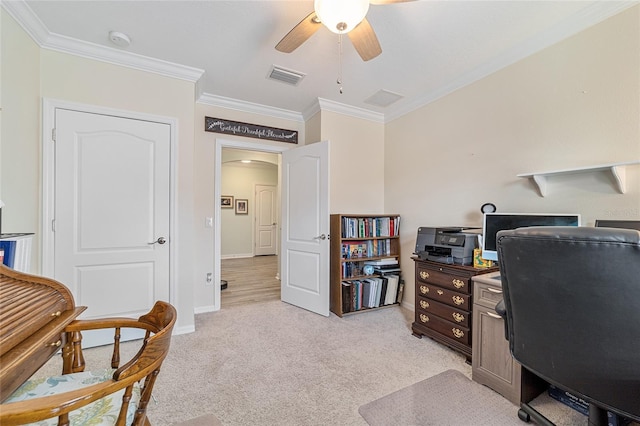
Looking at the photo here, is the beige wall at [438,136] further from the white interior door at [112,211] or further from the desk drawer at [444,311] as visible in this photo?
the desk drawer at [444,311]

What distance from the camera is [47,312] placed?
936 mm

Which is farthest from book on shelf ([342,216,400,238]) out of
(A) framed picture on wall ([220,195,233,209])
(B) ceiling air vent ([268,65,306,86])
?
(A) framed picture on wall ([220,195,233,209])

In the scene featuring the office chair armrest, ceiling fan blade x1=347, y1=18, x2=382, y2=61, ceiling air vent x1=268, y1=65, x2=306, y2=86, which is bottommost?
the office chair armrest

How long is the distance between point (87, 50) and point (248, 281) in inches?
141

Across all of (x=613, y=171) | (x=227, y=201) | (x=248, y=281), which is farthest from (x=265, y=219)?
(x=613, y=171)

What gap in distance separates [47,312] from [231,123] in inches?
110

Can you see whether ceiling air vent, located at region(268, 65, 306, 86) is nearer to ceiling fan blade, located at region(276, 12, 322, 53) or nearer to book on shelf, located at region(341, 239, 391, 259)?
ceiling fan blade, located at region(276, 12, 322, 53)

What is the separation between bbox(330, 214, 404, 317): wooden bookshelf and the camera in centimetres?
308

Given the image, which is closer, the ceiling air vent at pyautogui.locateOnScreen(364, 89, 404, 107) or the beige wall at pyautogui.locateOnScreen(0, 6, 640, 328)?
the beige wall at pyautogui.locateOnScreen(0, 6, 640, 328)

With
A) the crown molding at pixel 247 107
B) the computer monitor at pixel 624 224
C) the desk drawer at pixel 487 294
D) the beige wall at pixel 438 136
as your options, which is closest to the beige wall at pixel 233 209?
the crown molding at pixel 247 107

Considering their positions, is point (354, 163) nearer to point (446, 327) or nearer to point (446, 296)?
point (446, 296)

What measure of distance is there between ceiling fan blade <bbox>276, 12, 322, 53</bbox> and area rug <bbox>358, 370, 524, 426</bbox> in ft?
7.57

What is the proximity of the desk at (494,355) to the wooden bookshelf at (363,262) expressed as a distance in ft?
4.48

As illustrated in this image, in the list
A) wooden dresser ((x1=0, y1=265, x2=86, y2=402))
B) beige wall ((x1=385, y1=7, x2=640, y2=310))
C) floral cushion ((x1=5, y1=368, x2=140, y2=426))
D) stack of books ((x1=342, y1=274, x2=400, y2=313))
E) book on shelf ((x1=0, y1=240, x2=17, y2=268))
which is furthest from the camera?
stack of books ((x1=342, y1=274, x2=400, y2=313))
